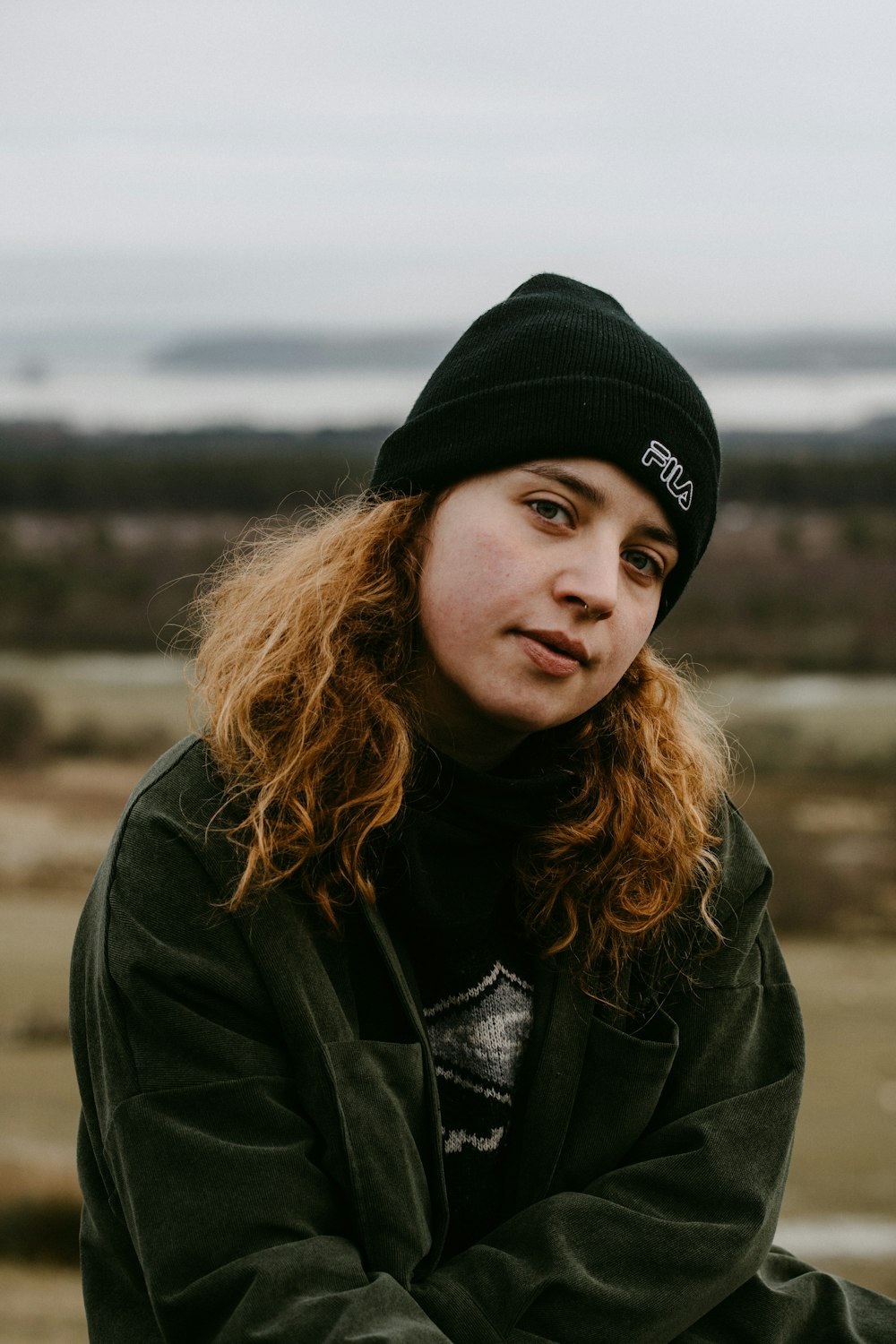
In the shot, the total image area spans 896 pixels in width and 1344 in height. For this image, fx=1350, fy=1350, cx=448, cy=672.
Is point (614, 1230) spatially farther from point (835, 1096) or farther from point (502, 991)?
point (835, 1096)

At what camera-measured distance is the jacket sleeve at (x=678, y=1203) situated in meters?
1.49

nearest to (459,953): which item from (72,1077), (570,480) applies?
(570,480)

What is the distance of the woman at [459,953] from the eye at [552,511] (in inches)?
0.5

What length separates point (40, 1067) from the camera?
233 inches

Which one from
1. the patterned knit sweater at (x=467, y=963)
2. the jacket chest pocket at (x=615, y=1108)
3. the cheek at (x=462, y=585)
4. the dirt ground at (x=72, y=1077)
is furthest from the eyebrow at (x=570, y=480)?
the dirt ground at (x=72, y=1077)

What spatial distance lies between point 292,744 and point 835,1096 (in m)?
4.56

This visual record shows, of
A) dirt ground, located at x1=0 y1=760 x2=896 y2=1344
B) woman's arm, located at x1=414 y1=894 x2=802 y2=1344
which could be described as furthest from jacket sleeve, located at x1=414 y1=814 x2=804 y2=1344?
dirt ground, located at x1=0 y1=760 x2=896 y2=1344

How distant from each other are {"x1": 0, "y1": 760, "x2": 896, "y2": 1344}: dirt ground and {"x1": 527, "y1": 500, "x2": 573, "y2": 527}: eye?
2.64 metres

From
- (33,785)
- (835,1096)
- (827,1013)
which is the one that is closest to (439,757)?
(835,1096)

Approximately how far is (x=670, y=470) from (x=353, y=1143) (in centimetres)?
86

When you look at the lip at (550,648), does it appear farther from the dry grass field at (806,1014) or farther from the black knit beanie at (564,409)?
the dry grass field at (806,1014)

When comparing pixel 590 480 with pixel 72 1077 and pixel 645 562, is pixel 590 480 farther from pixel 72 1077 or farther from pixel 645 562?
pixel 72 1077

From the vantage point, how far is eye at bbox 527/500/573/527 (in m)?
1.60

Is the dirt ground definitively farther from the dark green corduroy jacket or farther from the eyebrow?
the eyebrow
